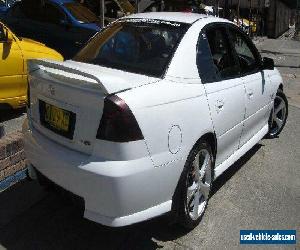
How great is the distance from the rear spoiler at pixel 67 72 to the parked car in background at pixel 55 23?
6.06 meters

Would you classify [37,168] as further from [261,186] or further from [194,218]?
[261,186]

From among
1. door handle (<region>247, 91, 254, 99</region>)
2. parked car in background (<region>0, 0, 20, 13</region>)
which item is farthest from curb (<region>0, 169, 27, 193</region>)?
parked car in background (<region>0, 0, 20, 13</region>)

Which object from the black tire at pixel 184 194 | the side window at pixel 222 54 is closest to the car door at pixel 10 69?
the side window at pixel 222 54

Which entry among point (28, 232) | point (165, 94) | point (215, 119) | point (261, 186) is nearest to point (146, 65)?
point (165, 94)

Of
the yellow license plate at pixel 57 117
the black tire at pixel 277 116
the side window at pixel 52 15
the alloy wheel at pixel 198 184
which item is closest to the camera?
the yellow license plate at pixel 57 117

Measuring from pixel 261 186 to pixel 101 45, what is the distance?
2238mm

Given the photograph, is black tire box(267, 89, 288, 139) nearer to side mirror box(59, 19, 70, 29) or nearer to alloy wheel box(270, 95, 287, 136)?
alloy wheel box(270, 95, 287, 136)

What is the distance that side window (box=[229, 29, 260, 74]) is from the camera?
14.8 ft

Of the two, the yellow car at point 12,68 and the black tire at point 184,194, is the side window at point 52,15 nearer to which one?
the yellow car at point 12,68

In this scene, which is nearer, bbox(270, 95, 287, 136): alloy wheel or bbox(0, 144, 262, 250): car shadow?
bbox(0, 144, 262, 250): car shadow

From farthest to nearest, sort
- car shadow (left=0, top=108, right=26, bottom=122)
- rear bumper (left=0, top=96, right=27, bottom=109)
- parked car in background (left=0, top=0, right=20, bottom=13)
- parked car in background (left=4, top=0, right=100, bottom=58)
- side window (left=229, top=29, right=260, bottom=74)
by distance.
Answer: parked car in background (left=0, top=0, right=20, bottom=13), parked car in background (left=4, top=0, right=100, bottom=58), car shadow (left=0, top=108, right=26, bottom=122), rear bumper (left=0, top=96, right=27, bottom=109), side window (left=229, top=29, right=260, bottom=74)

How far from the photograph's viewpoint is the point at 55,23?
9.82 m

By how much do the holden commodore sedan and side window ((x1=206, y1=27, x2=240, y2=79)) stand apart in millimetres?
11

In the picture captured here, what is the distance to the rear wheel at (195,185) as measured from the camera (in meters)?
3.27
